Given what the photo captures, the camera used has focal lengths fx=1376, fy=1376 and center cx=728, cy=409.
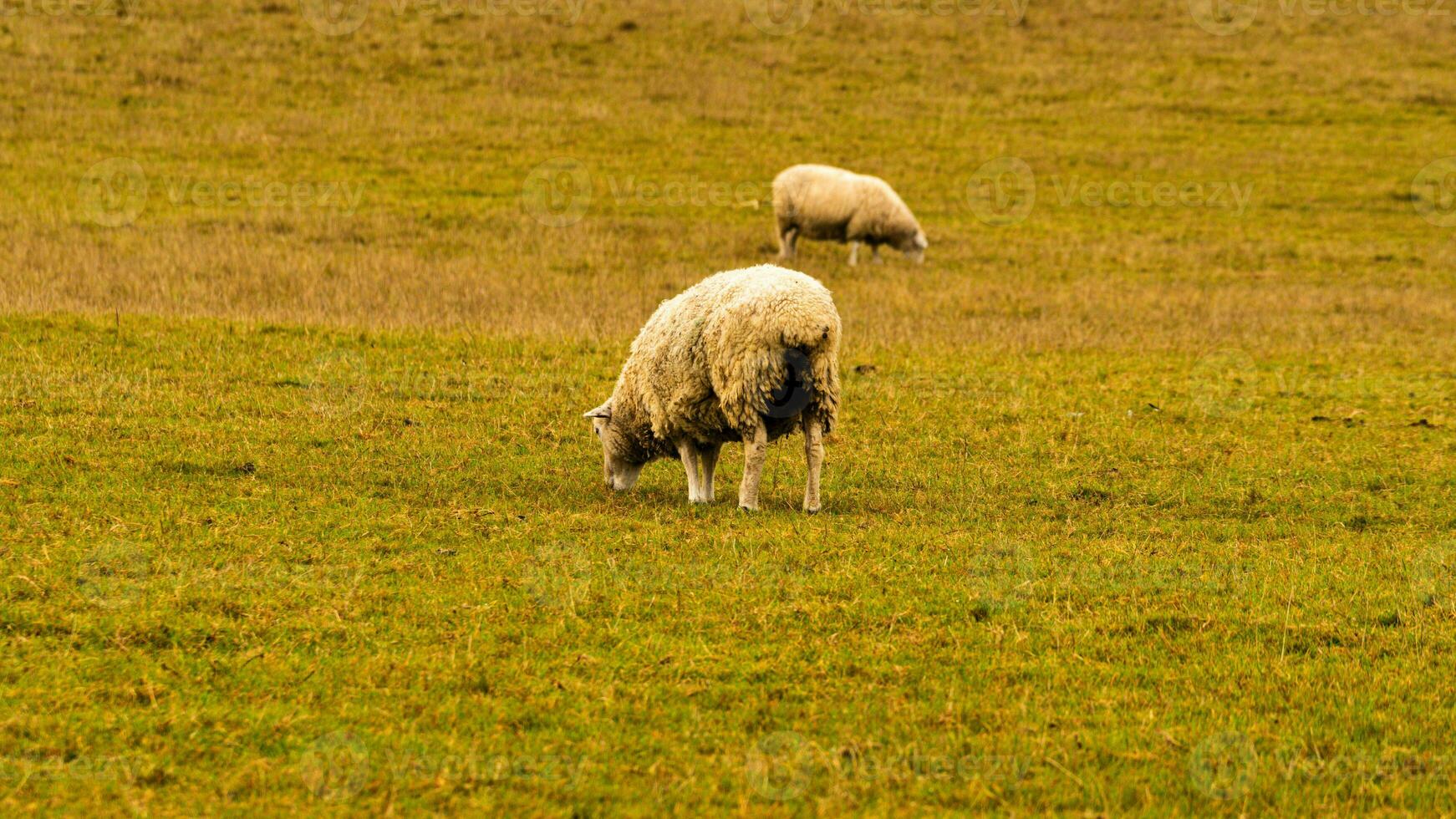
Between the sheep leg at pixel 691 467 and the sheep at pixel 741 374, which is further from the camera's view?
the sheep leg at pixel 691 467

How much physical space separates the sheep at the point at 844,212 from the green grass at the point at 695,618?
44.0 feet

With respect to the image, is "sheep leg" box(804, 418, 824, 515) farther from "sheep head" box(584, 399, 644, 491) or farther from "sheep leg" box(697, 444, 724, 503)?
"sheep head" box(584, 399, 644, 491)

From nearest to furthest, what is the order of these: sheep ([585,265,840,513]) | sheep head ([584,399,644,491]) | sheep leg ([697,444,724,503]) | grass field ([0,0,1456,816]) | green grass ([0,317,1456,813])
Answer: green grass ([0,317,1456,813]), grass field ([0,0,1456,816]), sheep ([585,265,840,513]), sheep leg ([697,444,724,503]), sheep head ([584,399,644,491])

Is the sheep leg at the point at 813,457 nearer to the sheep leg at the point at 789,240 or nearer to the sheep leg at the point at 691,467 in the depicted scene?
the sheep leg at the point at 691,467

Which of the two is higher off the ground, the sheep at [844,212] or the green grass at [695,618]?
the sheep at [844,212]

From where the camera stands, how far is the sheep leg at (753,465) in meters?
10.9

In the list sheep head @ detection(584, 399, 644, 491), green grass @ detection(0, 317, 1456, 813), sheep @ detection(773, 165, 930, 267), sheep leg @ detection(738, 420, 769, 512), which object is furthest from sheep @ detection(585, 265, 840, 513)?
sheep @ detection(773, 165, 930, 267)

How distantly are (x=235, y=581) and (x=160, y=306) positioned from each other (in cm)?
1248

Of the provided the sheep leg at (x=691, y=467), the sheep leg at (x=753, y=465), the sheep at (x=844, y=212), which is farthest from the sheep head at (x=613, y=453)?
the sheep at (x=844, y=212)

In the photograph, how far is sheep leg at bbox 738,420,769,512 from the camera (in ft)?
35.8

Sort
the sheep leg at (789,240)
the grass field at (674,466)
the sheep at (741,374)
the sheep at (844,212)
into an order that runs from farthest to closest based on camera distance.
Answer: the sheep leg at (789,240) → the sheep at (844,212) → the sheep at (741,374) → the grass field at (674,466)

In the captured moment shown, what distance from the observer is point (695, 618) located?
8125mm

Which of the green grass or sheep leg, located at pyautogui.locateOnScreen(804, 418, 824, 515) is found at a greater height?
sheep leg, located at pyautogui.locateOnScreen(804, 418, 824, 515)

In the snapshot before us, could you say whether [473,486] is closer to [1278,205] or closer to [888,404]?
[888,404]
